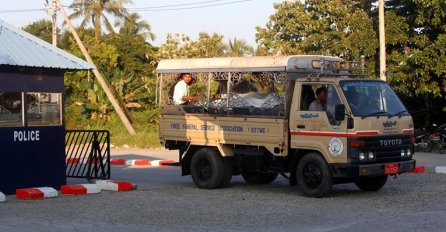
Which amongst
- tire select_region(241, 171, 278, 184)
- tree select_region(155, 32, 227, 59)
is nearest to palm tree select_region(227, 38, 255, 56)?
tree select_region(155, 32, 227, 59)

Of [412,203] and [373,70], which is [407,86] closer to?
[373,70]

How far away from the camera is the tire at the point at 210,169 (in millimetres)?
15117

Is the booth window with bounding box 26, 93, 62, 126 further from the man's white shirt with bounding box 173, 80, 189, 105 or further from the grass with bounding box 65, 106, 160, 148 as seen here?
the grass with bounding box 65, 106, 160, 148

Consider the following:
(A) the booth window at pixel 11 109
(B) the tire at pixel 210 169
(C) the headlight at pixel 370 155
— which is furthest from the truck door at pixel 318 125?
(A) the booth window at pixel 11 109

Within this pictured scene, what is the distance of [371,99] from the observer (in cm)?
1364


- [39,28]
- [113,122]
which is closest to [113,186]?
[113,122]

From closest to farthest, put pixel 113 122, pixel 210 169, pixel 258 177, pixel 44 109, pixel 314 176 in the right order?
1. pixel 314 176
2. pixel 44 109
3. pixel 210 169
4. pixel 258 177
5. pixel 113 122

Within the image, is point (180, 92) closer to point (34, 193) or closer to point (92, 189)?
point (92, 189)

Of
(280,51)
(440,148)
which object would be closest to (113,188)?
(440,148)

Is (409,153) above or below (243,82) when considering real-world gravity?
below

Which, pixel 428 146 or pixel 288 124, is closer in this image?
pixel 288 124

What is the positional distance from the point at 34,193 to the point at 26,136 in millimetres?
1495

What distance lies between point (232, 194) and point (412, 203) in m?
3.65

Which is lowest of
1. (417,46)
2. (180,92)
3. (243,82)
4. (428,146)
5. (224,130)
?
(428,146)
